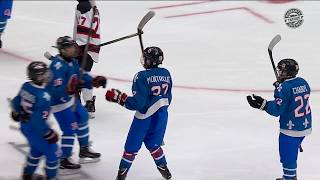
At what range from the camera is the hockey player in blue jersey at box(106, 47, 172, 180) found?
17.6ft

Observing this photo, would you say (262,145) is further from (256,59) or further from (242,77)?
(256,59)

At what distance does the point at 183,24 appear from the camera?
38.2ft

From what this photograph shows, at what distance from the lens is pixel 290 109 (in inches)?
209

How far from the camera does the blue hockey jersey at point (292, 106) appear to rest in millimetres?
5262

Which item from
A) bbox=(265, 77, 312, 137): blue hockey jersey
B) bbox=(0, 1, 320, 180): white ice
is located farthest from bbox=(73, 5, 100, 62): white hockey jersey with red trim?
bbox=(265, 77, 312, 137): blue hockey jersey

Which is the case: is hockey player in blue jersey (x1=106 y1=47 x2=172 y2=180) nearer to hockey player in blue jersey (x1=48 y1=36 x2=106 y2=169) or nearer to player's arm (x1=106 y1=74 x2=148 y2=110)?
player's arm (x1=106 y1=74 x2=148 y2=110)

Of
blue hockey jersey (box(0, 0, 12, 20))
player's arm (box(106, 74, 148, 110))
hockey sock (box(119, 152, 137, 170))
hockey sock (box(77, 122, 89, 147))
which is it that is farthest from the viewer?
blue hockey jersey (box(0, 0, 12, 20))

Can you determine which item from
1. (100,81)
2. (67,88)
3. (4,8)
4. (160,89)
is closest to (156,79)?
(160,89)

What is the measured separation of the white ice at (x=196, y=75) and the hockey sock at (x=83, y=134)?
0.20 meters

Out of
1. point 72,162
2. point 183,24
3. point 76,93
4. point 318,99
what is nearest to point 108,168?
point 72,162

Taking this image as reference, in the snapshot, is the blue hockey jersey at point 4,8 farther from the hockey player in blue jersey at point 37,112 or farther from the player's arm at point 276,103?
the player's arm at point 276,103

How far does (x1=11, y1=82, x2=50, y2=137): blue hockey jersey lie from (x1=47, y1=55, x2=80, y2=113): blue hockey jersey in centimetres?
51

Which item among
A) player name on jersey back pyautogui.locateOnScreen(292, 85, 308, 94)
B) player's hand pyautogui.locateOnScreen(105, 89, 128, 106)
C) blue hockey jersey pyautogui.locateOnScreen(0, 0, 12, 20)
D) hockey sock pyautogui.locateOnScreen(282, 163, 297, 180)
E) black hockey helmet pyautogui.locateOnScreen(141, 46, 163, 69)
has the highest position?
blue hockey jersey pyautogui.locateOnScreen(0, 0, 12, 20)

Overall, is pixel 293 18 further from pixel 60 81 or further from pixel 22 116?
pixel 22 116
